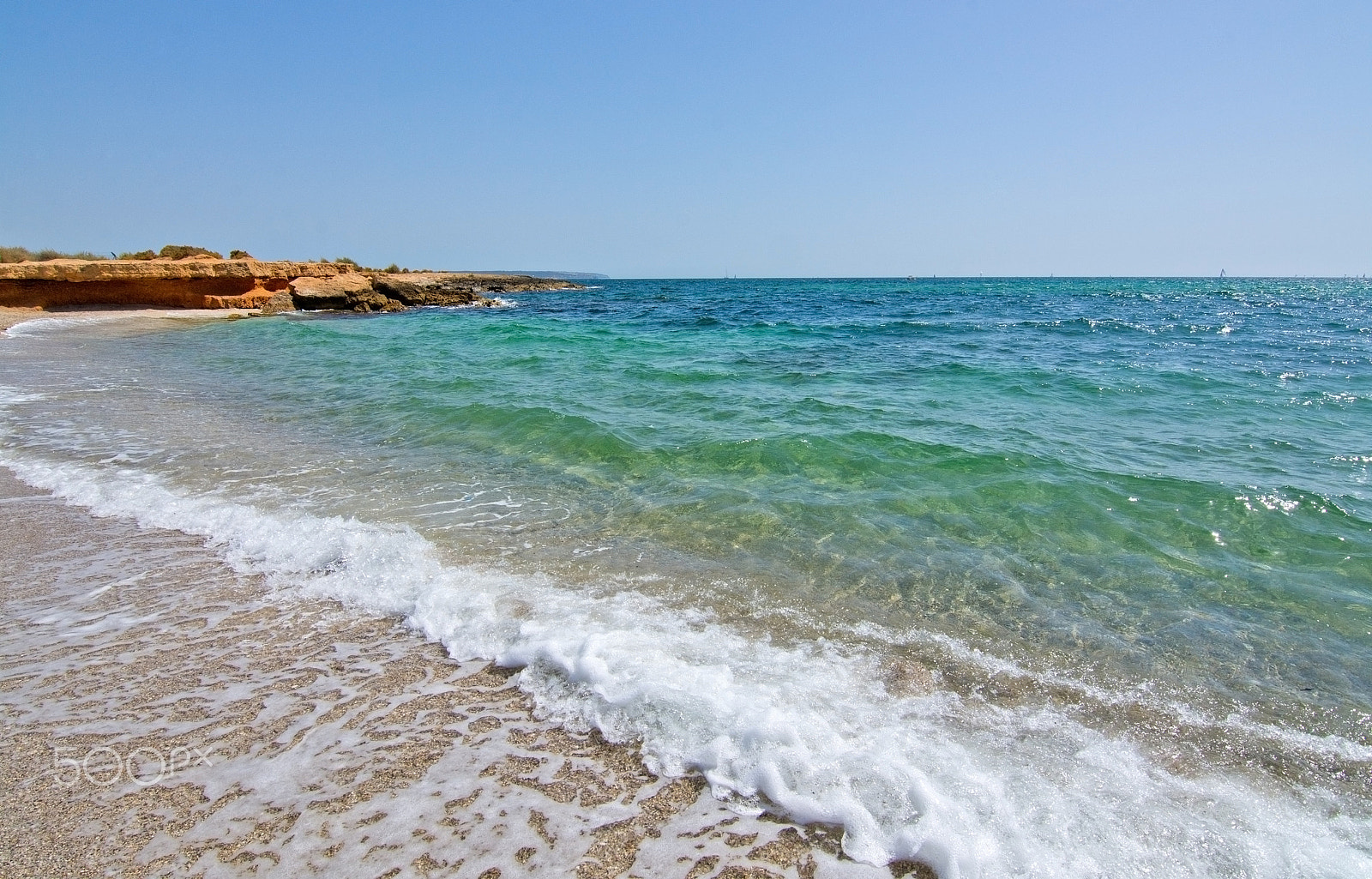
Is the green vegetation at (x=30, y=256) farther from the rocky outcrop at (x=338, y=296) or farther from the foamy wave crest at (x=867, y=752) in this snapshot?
the foamy wave crest at (x=867, y=752)

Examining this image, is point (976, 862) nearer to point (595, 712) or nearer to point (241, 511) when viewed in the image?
point (595, 712)

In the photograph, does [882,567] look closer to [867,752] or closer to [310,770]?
[867,752]

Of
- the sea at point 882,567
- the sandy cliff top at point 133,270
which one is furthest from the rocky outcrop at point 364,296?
the sea at point 882,567

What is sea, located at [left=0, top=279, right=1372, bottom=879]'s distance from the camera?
245cm

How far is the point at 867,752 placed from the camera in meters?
2.58

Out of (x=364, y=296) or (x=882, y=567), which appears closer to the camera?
(x=882, y=567)

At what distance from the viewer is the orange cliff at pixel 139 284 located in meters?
25.7

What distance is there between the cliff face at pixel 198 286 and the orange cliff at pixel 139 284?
3 cm

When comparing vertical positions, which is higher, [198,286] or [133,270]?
[133,270]

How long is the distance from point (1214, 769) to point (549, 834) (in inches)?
101

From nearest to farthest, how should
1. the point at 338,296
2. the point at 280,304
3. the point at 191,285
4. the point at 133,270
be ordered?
1. the point at 133,270
2. the point at 191,285
3. the point at 280,304
4. the point at 338,296

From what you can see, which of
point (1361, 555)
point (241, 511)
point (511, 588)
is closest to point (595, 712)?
point (511, 588)

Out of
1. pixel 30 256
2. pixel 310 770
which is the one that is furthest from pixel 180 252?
pixel 310 770

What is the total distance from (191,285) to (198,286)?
35cm
